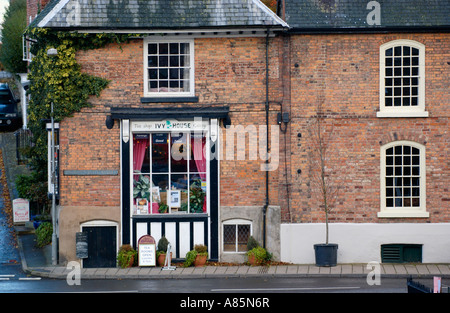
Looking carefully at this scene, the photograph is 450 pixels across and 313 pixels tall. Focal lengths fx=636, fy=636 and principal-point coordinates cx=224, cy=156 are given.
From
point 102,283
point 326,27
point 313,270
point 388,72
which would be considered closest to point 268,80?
point 326,27

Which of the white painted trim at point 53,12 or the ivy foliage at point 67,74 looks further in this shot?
the ivy foliage at point 67,74

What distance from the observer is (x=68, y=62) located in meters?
18.9

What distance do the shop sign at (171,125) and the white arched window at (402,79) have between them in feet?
17.4

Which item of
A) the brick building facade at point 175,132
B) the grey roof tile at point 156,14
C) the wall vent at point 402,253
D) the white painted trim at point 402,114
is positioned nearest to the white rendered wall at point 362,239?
the wall vent at point 402,253

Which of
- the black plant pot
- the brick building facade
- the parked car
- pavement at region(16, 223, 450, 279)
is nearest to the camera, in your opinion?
pavement at region(16, 223, 450, 279)

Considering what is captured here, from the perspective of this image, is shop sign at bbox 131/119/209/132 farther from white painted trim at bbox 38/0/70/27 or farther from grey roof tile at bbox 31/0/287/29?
white painted trim at bbox 38/0/70/27

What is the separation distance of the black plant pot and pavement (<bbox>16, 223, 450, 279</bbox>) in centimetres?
21

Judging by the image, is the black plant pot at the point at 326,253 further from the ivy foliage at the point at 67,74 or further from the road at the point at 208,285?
the ivy foliage at the point at 67,74

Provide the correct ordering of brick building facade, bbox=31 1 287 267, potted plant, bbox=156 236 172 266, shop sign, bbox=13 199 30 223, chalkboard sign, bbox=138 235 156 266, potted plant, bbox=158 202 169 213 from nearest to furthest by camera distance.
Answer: chalkboard sign, bbox=138 235 156 266, potted plant, bbox=156 236 172 266, brick building facade, bbox=31 1 287 267, potted plant, bbox=158 202 169 213, shop sign, bbox=13 199 30 223

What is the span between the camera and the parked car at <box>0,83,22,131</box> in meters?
39.6

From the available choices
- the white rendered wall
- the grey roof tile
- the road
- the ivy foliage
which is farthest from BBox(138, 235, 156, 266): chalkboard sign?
the grey roof tile

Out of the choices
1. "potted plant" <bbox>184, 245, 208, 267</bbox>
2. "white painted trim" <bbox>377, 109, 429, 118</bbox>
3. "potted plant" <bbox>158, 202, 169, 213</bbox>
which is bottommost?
"potted plant" <bbox>184, 245, 208, 267</bbox>

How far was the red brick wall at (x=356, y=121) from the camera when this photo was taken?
18828 mm

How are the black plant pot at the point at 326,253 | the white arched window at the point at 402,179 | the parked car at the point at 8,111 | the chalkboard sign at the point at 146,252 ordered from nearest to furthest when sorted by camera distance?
the black plant pot at the point at 326,253 < the chalkboard sign at the point at 146,252 < the white arched window at the point at 402,179 < the parked car at the point at 8,111
